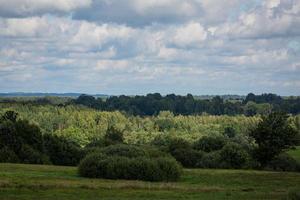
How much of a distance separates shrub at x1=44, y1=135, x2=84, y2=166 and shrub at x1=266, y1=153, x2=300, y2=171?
33.3m

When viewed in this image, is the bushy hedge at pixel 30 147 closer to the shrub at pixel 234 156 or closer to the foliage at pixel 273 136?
the shrub at pixel 234 156

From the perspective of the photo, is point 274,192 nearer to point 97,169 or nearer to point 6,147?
point 97,169

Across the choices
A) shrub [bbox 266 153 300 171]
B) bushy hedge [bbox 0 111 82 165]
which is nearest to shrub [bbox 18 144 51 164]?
bushy hedge [bbox 0 111 82 165]

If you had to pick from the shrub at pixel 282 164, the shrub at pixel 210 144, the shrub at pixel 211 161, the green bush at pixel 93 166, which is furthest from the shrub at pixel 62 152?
the green bush at pixel 93 166

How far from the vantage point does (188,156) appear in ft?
275

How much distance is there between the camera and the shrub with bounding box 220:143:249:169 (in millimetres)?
70875

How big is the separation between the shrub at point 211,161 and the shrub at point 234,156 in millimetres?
881

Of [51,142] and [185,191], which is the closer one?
[185,191]

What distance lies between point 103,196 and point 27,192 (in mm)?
4716

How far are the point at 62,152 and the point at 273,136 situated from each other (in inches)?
1508

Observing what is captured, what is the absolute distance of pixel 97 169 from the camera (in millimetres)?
48875

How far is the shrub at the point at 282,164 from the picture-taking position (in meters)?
74.4

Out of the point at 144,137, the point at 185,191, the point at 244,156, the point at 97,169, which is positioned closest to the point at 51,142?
the point at 244,156

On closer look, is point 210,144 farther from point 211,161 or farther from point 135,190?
point 135,190
